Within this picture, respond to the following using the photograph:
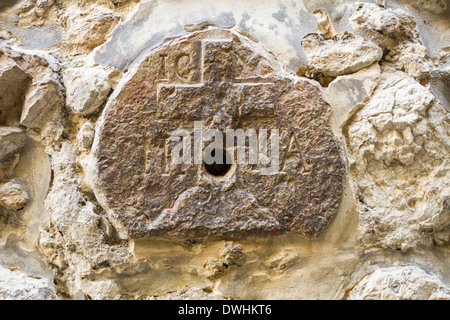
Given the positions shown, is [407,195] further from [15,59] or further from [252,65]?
[15,59]

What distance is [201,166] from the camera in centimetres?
151

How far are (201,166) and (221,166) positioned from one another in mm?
96

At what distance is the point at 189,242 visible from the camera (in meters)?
1.57

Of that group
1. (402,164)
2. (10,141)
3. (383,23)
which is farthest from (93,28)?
(402,164)

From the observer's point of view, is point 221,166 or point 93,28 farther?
point 93,28

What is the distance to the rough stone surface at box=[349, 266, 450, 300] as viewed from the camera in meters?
1.50

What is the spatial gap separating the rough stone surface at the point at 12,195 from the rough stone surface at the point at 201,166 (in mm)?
329

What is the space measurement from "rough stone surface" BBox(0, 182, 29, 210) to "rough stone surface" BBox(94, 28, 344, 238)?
0.33 m

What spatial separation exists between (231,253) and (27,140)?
0.80 m

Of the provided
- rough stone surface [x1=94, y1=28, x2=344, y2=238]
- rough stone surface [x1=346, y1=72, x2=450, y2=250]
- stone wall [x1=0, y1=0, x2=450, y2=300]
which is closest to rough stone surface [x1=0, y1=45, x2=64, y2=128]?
stone wall [x1=0, y1=0, x2=450, y2=300]

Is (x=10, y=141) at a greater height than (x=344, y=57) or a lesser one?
lesser

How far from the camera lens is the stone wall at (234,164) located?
1519 millimetres

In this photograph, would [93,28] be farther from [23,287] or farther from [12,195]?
[23,287]

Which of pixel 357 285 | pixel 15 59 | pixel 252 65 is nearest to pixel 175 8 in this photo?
pixel 252 65
